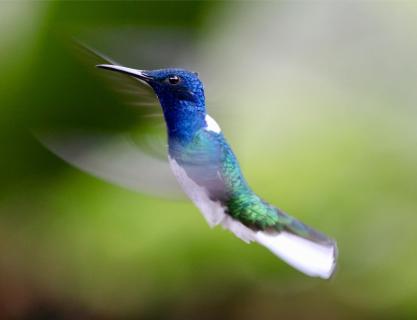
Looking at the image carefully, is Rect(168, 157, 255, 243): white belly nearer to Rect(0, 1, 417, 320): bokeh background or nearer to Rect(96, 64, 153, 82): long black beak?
Rect(96, 64, 153, 82): long black beak

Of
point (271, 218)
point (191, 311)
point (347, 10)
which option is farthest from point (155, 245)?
point (271, 218)

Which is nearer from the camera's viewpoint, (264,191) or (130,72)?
(130,72)

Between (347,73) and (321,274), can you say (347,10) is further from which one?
(321,274)

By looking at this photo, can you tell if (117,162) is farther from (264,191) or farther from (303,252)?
(264,191)

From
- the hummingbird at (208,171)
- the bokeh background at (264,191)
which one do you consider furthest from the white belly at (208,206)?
the bokeh background at (264,191)

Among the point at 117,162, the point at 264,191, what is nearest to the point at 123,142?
the point at 117,162

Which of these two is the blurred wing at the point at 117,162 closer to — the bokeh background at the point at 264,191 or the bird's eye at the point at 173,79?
the bird's eye at the point at 173,79
